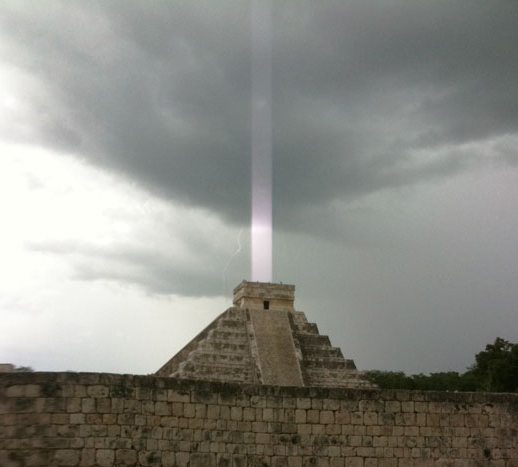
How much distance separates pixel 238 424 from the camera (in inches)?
474

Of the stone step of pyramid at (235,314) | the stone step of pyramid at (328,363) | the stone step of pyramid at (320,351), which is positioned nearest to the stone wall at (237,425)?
the stone step of pyramid at (328,363)

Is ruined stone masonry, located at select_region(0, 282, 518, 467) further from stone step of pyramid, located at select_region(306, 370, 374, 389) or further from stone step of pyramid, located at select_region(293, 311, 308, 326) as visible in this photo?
stone step of pyramid, located at select_region(293, 311, 308, 326)

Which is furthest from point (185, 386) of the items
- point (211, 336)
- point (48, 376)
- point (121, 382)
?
point (211, 336)

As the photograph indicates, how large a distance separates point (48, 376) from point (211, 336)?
25863 mm

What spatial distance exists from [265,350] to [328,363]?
2.91m

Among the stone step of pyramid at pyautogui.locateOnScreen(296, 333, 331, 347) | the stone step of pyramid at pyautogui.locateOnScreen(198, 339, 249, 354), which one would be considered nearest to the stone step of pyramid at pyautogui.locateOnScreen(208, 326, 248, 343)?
the stone step of pyramid at pyautogui.locateOnScreen(198, 339, 249, 354)

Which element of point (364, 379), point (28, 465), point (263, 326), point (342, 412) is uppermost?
point (263, 326)

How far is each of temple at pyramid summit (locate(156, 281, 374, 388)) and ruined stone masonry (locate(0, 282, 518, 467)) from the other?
2048 cm

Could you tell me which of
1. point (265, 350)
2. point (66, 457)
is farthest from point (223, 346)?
point (66, 457)

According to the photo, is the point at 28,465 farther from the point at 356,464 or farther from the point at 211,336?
the point at 211,336

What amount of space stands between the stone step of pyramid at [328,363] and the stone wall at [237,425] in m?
24.1

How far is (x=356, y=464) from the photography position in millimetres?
12477

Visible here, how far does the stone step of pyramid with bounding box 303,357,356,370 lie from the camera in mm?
37253

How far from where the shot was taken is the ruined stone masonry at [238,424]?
36.0 feet
